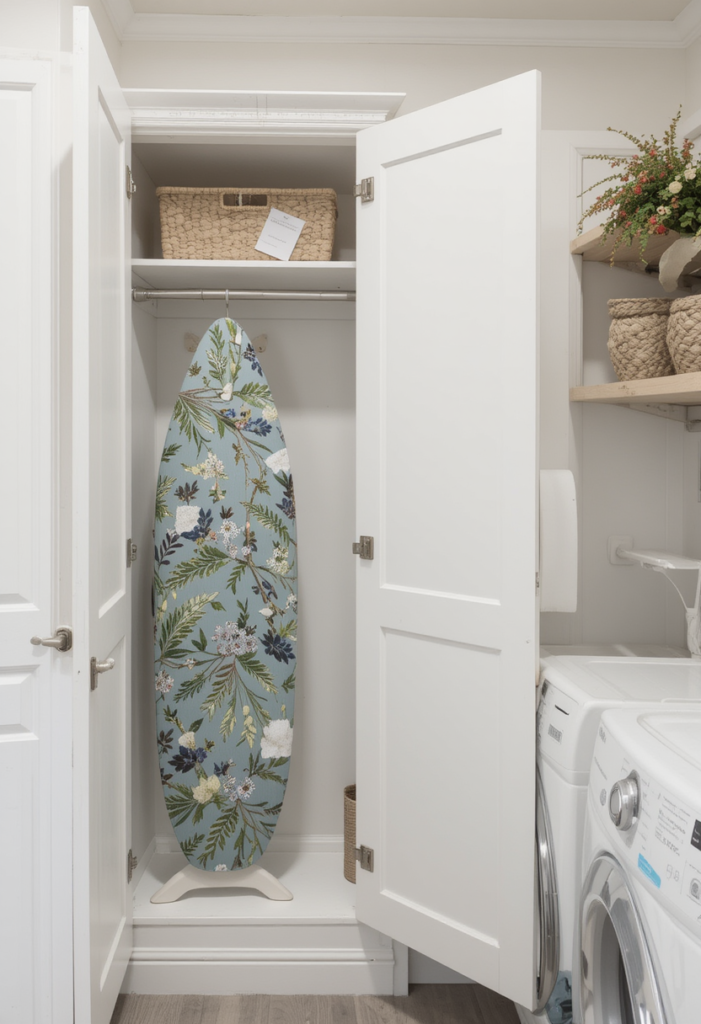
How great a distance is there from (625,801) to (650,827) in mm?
73

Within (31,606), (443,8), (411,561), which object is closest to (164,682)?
(31,606)

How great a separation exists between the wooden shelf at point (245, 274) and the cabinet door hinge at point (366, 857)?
60.6 inches

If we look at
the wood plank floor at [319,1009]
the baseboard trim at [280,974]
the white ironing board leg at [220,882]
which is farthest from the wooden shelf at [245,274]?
the wood plank floor at [319,1009]

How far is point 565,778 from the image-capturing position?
5.18 ft

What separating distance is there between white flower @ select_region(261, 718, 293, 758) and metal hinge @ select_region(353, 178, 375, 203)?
1.42 m

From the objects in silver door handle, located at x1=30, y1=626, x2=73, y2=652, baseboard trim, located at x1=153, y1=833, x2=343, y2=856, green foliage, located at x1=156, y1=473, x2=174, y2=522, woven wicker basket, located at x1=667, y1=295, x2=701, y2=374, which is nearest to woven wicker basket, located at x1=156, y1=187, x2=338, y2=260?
green foliage, located at x1=156, y1=473, x2=174, y2=522

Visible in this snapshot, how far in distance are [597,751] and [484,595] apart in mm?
480

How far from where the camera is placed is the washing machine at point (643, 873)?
1.00 metres

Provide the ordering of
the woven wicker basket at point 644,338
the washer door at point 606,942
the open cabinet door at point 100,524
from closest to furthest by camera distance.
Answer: the washer door at point 606,942
the open cabinet door at point 100,524
the woven wicker basket at point 644,338

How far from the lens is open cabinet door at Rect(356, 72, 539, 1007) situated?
1.74 meters

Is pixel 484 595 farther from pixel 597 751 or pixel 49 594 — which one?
pixel 49 594

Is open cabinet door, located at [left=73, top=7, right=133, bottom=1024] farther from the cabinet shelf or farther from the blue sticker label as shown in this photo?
the cabinet shelf

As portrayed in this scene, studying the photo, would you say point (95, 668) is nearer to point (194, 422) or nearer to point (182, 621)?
point (182, 621)

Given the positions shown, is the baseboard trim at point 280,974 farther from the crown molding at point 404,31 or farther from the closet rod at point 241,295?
the crown molding at point 404,31
